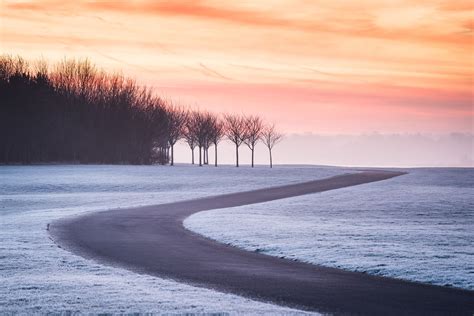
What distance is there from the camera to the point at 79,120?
319 ft

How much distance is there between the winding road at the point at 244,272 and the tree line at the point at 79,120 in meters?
65.2

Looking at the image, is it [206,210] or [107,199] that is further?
[107,199]

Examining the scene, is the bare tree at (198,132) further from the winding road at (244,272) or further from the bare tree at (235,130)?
the winding road at (244,272)

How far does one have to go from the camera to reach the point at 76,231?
2483 centimetres

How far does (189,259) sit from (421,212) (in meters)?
19.1

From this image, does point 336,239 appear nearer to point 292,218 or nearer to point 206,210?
point 292,218

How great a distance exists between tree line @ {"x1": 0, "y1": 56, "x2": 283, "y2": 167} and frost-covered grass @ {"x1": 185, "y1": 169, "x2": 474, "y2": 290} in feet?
182

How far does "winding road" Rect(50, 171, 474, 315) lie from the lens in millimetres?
12398

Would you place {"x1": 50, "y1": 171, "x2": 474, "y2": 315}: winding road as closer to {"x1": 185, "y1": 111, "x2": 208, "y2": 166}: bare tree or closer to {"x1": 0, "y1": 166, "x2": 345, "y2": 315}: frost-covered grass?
{"x1": 0, "y1": 166, "x2": 345, "y2": 315}: frost-covered grass

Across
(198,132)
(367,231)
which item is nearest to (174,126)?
(198,132)

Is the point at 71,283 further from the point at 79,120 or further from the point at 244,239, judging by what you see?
the point at 79,120

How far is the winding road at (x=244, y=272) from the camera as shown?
1240cm

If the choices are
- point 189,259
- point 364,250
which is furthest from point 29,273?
point 364,250

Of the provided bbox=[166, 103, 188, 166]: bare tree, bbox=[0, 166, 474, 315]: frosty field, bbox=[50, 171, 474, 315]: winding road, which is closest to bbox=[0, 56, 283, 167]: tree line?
bbox=[166, 103, 188, 166]: bare tree
